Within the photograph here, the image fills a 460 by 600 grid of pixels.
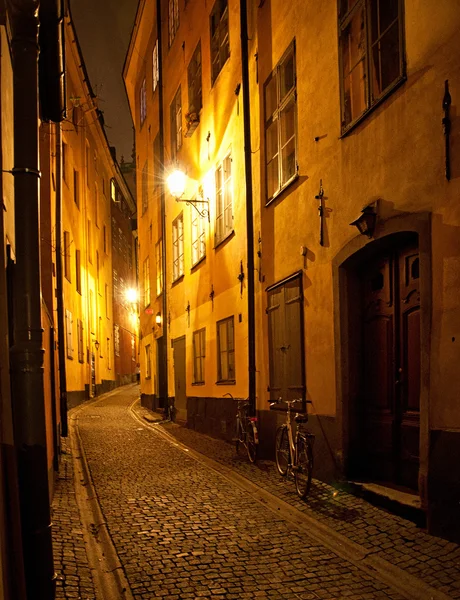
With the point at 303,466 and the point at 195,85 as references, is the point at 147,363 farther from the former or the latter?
the point at 303,466

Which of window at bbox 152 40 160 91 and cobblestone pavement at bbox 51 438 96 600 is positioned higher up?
window at bbox 152 40 160 91

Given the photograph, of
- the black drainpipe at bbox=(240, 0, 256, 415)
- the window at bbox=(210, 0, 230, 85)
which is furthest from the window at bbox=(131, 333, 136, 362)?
the black drainpipe at bbox=(240, 0, 256, 415)

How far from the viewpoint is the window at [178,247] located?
1794 cm

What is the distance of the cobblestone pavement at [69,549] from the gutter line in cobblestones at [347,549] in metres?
2.18

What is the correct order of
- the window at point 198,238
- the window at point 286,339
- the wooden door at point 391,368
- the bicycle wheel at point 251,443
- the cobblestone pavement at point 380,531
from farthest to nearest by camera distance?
1. the window at point 198,238
2. the bicycle wheel at point 251,443
3. the window at point 286,339
4. the wooden door at point 391,368
5. the cobblestone pavement at point 380,531

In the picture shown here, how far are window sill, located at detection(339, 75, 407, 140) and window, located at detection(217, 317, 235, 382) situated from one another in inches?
233

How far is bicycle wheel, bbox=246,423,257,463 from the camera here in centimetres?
1009

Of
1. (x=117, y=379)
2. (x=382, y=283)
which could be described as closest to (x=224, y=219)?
(x=382, y=283)

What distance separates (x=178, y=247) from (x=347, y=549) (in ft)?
45.3

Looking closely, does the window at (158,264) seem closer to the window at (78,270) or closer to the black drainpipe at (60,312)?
the window at (78,270)

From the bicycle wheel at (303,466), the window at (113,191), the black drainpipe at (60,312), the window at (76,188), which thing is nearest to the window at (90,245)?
the window at (76,188)

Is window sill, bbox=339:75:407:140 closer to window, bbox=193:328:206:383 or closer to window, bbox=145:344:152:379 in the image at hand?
window, bbox=193:328:206:383

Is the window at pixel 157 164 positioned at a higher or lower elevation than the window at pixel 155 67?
lower

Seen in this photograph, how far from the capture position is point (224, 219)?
527 inches
